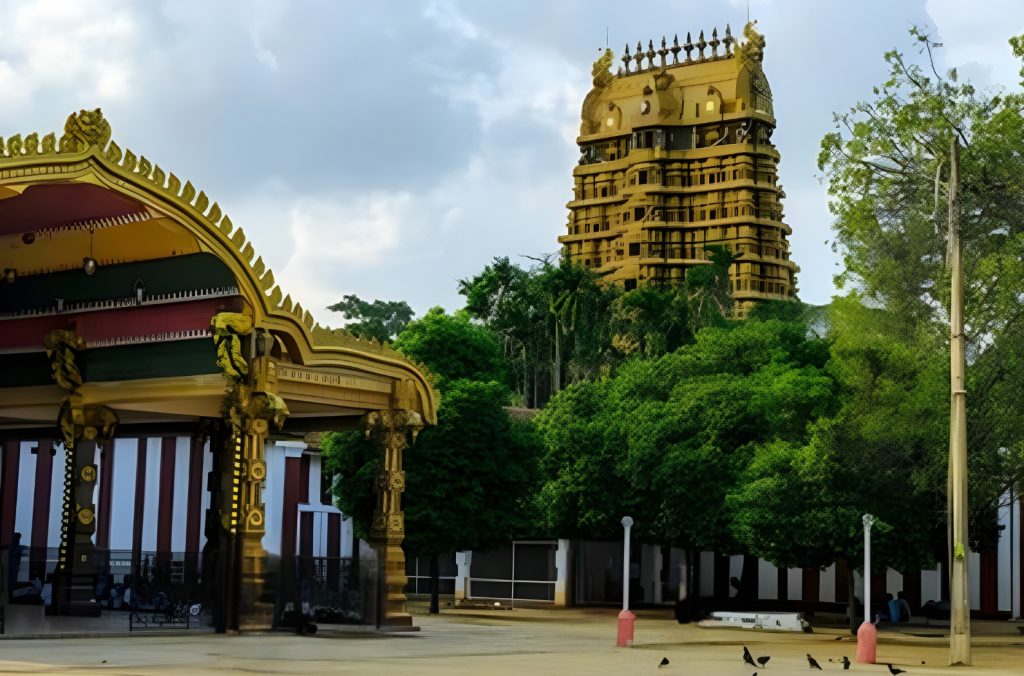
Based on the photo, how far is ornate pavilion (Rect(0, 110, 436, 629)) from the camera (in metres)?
24.6

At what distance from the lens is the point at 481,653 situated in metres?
24.3

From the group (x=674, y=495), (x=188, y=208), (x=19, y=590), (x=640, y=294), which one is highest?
(x=640, y=294)

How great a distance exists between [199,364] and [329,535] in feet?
92.6

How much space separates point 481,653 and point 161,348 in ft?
25.1

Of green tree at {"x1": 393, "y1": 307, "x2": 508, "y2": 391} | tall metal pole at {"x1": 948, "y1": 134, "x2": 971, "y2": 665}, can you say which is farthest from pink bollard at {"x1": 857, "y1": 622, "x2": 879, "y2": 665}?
green tree at {"x1": 393, "y1": 307, "x2": 508, "y2": 391}

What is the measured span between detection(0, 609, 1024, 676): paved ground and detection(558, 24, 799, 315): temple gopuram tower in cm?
6342

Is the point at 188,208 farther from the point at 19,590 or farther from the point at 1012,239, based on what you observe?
the point at 1012,239

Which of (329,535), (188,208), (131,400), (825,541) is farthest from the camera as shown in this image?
(329,535)

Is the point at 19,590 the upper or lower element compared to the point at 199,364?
lower

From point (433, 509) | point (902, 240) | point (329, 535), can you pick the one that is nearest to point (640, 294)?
point (329, 535)

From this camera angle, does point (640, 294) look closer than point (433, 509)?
No

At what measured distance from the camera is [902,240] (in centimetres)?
3161

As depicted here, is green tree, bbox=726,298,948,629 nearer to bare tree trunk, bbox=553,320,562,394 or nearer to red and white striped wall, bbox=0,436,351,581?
red and white striped wall, bbox=0,436,351,581

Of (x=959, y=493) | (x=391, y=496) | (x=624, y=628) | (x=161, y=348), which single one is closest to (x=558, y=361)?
(x=391, y=496)
